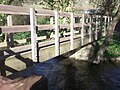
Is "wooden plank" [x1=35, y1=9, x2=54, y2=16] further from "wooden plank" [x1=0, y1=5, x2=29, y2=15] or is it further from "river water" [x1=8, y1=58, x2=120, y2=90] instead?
"river water" [x1=8, y1=58, x2=120, y2=90]

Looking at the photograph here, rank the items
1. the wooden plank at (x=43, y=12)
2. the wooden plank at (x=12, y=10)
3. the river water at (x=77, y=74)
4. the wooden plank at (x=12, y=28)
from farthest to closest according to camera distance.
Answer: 1. the river water at (x=77, y=74)
2. the wooden plank at (x=43, y=12)
3. the wooden plank at (x=12, y=28)
4. the wooden plank at (x=12, y=10)

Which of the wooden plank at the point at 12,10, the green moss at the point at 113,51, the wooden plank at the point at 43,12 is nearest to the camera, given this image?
the wooden plank at the point at 12,10

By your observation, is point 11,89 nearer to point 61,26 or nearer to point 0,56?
point 0,56

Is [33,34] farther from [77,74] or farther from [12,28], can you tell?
[77,74]

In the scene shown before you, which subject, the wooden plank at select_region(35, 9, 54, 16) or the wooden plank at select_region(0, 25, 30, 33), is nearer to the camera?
the wooden plank at select_region(0, 25, 30, 33)

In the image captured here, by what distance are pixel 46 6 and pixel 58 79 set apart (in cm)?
834

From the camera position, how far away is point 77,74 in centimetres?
1342

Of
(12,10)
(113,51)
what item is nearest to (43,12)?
(12,10)

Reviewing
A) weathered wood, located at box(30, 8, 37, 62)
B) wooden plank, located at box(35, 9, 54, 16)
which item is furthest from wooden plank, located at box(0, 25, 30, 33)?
wooden plank, located at box(35, 9, 54, 16)

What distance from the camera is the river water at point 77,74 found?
11328 millimetres

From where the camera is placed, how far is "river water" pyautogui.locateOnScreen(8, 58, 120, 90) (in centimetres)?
1133

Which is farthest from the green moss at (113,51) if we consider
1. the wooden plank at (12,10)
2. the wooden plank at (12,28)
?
the wooden plank at (12,10)

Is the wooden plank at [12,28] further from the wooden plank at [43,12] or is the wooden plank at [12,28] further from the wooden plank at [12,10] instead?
the wooden plank at [43,12]

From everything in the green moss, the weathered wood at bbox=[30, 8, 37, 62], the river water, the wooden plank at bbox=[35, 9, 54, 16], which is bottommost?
the river water
